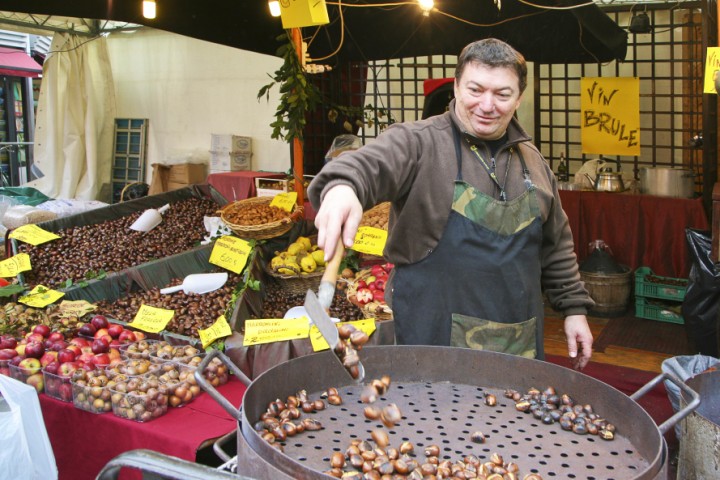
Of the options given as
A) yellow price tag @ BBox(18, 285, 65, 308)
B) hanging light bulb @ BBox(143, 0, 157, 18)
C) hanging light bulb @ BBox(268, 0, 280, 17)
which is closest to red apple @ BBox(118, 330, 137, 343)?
yellow price tag @ BBox(18, 285, 65, 308)

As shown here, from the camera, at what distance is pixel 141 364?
3.06 metres

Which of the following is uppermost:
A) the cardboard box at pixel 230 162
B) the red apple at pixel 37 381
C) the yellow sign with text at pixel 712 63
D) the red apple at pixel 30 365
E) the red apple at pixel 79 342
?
the yellow sign with text at pixel 712 63

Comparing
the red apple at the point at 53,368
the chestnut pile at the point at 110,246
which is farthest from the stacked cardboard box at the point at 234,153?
the red apple at the point at 53,368

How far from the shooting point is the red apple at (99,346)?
329 cm

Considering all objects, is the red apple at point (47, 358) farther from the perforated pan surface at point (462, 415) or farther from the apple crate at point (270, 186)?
the apple crate at point (270, 186)

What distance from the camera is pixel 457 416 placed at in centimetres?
177

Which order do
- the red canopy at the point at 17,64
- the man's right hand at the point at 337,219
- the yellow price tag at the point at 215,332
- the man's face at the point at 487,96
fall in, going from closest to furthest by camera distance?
the man's right hand at the point at 337,219 → the man's face at the point at 487,96 → the yellow price tag at the point at 215,332 → the red canopy at the point at 17,64

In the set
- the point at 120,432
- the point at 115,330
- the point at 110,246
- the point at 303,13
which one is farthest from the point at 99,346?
the point at 303,13

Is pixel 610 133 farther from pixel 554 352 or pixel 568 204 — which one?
pixel 554 352

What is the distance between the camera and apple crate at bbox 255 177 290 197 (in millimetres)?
5559

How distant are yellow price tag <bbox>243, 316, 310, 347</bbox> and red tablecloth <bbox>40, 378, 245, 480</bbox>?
0.73ft

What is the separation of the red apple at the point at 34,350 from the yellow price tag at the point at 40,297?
824 millimetres

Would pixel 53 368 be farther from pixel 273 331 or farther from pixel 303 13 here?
pixel 303 13

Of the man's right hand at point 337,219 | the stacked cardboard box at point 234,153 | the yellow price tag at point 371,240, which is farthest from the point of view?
the stacked cardboard box at point 234,153
